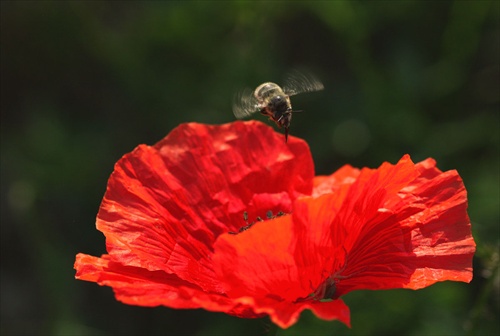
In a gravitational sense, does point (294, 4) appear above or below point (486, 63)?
above

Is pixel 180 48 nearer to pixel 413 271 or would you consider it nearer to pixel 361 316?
pixel 361 316

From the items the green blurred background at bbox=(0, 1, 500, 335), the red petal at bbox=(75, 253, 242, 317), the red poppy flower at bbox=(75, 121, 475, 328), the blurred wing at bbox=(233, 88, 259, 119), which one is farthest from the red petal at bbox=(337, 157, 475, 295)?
the green blurred background at bbox=(0, 1, 500, 335)

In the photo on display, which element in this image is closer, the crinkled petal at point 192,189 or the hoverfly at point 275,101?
the crinkled petal at point 192,189

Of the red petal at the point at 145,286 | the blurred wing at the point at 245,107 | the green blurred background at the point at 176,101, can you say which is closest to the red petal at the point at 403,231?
the red petal at the point at 145,286

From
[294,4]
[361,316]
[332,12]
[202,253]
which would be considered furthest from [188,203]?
[294,4]

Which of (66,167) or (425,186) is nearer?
(425,186)

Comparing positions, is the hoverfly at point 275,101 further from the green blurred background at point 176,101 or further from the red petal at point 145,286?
the green blurred background at point 176,101

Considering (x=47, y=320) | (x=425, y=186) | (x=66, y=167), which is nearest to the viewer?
(x=425, y=186)
